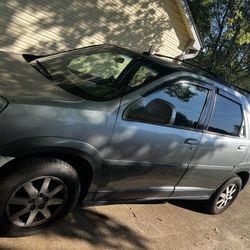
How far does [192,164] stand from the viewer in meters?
4.71

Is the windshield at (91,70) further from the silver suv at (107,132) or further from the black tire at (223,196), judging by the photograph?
the black tire at (223,196)

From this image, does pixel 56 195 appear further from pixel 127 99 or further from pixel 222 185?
pixel 222 185

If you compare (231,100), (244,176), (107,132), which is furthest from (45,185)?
(244,176)

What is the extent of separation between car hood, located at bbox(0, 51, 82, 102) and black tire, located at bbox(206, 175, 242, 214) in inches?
114

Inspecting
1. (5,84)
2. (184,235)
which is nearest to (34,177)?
(5,84)

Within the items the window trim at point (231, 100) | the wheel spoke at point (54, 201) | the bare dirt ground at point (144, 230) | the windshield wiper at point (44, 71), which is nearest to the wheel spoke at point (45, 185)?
the wheel spoke at point (54, 201)

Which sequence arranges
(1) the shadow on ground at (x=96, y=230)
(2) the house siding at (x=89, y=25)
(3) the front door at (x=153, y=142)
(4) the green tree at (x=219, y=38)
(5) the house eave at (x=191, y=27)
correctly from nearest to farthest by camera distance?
(3) the front door at (x=153, y=142)
(1) the shadow on ground at (x=96, y=230)
(2) the house siding at (x=89, y=25)
(5) the house eave at (x=191, y=27)
(4) the green tree at (x=219, y=38)

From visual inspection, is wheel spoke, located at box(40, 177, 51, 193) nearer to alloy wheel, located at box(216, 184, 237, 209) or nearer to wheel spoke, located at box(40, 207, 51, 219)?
wheel spoke, located at box(40, 207, 51, 219)

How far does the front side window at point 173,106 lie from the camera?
396cm

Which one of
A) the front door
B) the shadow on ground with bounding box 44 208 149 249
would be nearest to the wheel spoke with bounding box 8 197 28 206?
the shadow on ground with bounding box 44 208 149 249

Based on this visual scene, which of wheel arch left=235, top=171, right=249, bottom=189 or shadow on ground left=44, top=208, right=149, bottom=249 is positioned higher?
wheel arch left=235, top=171, right=249, bottom=189

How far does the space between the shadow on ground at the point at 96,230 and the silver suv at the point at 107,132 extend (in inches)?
13.6

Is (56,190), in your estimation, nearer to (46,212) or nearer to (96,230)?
(46,212)

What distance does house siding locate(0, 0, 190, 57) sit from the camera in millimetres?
8500
